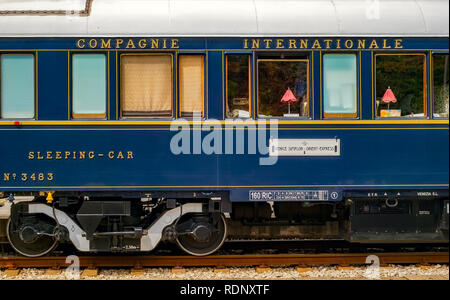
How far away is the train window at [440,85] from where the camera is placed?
732 cm

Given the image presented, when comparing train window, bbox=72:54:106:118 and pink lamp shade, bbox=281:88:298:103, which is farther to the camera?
pink lamp shade, bbox=281:88:298:103

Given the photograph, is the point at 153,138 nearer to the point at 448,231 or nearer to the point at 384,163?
the point at 384,163

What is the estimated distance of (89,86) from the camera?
7.12 meters

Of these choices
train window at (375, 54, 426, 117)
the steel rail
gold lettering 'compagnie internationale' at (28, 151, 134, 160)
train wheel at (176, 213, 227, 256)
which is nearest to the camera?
gold lettering 'compagnie internationale' at (28, 151, 134, 160)

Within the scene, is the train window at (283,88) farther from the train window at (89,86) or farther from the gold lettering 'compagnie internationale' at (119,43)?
the train window at (89,86)

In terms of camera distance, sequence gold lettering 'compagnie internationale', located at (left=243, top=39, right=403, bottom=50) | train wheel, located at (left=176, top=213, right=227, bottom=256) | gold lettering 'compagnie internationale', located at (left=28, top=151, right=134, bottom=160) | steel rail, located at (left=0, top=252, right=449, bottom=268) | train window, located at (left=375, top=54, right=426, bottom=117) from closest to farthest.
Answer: gold lettering 'compagnie internationale', located at (left=28, top=151, right=134, bottom=160)
gold lettering 'compagnie internationale', located at (left=243, top=39, right=403, bottom=50)
train window, located at (left=375, top=54, right=426, bottom=117)
train wheel, located at (left=176, top=213, right=227, bottom=256)
steel rail, located at (left=0, top=252, right=449, bottom=268)

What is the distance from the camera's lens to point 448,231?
7.47m

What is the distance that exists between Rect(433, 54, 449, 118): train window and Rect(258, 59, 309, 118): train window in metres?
1.85

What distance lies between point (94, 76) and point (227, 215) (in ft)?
9.63

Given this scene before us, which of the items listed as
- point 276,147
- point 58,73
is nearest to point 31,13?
point 58,73

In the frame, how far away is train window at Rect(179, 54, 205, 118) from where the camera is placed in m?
7.18

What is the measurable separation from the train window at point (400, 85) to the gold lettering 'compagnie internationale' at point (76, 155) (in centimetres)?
365

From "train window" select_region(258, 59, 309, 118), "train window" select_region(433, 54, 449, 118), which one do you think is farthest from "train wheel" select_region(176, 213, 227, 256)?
"train window" select_region(433, 54, 449, 118)

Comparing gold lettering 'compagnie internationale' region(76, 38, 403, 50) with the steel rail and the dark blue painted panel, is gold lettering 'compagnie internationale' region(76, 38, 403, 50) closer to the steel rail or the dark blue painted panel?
the dark blue painted panel
